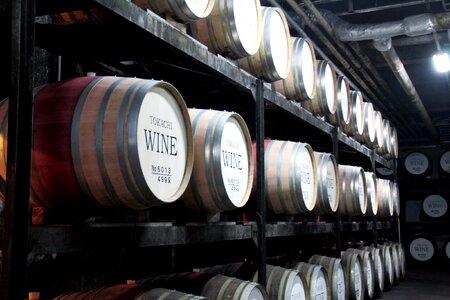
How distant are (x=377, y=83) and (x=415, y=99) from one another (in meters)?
0.83

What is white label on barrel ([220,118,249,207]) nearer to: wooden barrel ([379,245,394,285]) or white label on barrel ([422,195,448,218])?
wooden barrel ([379,245,394,285])

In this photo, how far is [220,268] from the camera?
157 inches

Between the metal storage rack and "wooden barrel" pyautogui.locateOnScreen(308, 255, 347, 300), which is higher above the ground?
the metal storage rack

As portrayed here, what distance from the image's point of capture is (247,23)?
3383mm

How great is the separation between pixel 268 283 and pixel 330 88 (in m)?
2.37

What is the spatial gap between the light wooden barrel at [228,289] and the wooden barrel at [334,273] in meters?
2.23

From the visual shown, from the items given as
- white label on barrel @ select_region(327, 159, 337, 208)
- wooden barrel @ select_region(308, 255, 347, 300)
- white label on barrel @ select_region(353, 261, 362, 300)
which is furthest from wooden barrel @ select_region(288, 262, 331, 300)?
white label on barrel @ select_region(353, 261, 362, 300)

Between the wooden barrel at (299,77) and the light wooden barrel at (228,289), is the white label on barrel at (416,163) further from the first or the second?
the light wooden barrel at (228,289)

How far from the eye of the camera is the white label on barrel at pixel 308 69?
15.7ft

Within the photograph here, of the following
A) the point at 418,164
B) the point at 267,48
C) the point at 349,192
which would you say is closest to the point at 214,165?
the point at 267,48

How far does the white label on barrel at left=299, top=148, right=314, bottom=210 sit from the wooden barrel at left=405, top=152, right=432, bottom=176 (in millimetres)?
8971

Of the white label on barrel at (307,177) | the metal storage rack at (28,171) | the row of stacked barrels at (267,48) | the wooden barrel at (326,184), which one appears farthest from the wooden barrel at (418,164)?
the metal storage rack at (28,171)

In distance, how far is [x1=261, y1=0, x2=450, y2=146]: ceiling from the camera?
23.3 ft

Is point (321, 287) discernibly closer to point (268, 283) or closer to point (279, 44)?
point (268, 283)
